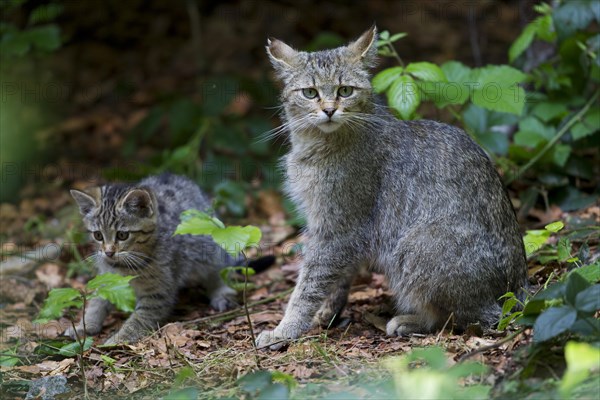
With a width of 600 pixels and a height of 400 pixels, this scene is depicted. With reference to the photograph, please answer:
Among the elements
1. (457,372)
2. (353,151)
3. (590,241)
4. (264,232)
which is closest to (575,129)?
(590,241)

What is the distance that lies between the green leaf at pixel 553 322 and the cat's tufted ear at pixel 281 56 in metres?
3.17

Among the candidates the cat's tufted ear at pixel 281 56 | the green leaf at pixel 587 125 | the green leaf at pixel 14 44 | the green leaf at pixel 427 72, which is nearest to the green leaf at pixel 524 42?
the green leaf at pixel 587 125

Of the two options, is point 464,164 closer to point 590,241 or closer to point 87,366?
point 590,241

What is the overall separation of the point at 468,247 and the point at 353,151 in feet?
4.24

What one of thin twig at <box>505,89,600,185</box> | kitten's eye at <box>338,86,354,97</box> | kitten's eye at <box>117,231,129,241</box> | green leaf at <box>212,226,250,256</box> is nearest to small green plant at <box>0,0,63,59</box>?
kitten's eye at <box>117,231,129,241</box>

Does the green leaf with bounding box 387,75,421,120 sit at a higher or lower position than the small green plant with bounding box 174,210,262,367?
higher

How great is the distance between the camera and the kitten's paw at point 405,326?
21.5 ft

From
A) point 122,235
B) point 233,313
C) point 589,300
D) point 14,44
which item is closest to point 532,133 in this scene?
point 233,313

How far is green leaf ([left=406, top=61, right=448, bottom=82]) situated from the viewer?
7.18 meters

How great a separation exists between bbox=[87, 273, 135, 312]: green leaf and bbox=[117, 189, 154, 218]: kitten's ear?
5.84 feet

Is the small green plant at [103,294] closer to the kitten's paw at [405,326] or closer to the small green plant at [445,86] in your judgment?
the kitten's paw at [405,326]

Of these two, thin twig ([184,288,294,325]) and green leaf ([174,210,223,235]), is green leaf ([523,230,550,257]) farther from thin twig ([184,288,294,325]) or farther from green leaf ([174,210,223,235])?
green leaf ([174,210,223,235])

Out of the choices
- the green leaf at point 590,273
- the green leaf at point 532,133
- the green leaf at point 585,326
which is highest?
the green leaf at point 532,133

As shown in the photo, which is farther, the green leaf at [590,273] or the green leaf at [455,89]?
the green leaf at [455,89]
